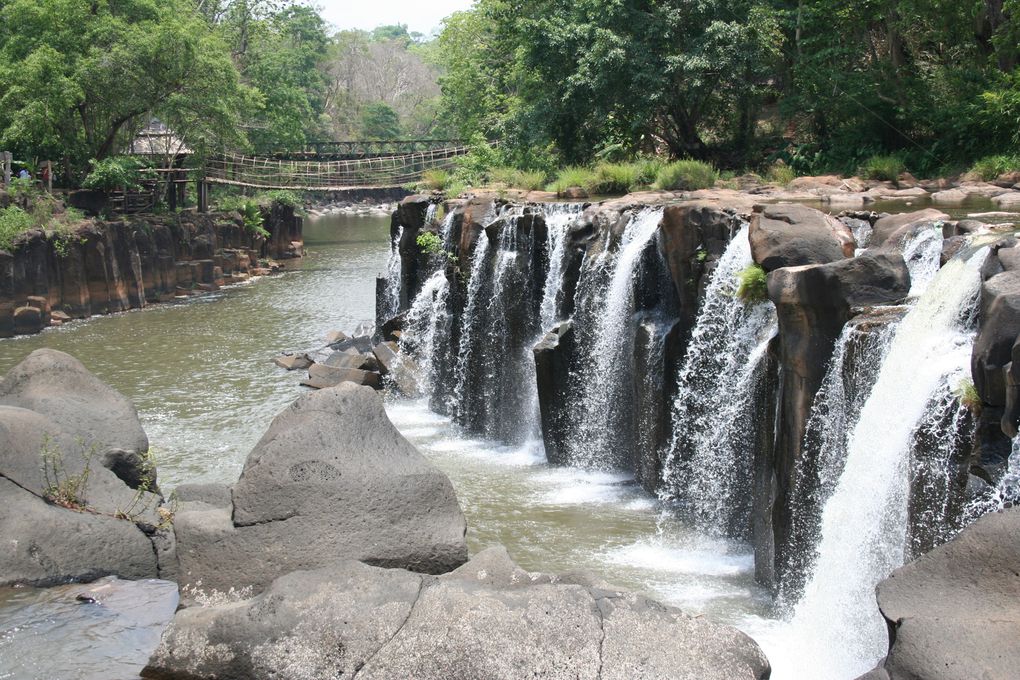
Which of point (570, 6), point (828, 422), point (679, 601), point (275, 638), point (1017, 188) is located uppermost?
point (570, 6)

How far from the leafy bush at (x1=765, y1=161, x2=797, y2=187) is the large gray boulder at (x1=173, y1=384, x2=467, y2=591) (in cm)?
1394

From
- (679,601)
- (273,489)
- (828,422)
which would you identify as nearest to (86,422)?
(273,489)

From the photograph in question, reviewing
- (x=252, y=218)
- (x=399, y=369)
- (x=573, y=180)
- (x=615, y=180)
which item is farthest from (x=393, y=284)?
(x=252, y=218)

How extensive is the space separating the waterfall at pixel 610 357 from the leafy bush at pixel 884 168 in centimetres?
746

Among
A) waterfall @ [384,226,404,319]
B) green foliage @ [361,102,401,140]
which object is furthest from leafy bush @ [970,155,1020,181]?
green foliage @ [361,102,401,140]

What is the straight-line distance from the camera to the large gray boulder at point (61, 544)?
444 inches

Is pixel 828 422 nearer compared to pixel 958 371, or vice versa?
pixel 958 371

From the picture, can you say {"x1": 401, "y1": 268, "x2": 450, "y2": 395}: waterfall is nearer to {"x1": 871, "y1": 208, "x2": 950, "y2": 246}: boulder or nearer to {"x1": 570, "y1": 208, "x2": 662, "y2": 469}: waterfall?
{"x1": 570, "y1": 208, "x2": 662, "y2": 469}: waterfall

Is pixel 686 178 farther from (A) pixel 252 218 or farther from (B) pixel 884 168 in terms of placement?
(A) pixel 252 218

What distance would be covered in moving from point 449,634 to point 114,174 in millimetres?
31498

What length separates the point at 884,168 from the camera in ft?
72.9

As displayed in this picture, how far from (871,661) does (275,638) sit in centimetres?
522

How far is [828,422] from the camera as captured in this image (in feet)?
37.4

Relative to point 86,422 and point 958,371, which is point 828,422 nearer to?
point 958,371
